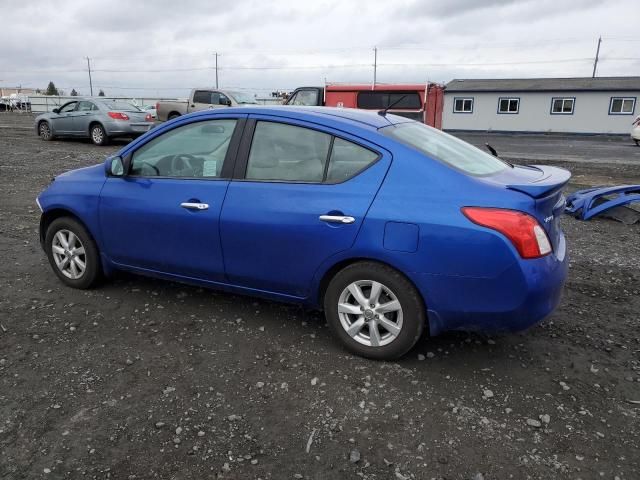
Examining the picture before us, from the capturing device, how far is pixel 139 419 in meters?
2.91

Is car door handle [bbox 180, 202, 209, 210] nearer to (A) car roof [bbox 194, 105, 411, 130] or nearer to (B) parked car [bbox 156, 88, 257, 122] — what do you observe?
(A) car roof [bbox 194, 105, 411, 130]

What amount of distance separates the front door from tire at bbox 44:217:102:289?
25 cm

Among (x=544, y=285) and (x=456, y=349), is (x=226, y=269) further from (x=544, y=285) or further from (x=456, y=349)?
(x=544, y=285)

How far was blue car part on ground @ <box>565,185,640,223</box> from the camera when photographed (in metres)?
7.57

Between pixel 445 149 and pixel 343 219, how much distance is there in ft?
3.20

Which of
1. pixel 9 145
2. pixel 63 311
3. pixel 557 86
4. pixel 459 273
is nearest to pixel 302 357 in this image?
pixel 459 273

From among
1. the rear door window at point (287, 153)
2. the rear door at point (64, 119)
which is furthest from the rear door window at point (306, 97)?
the rear door window at point (287, 153)

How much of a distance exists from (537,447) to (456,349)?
106cm

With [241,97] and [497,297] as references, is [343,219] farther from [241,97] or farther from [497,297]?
[241,97]

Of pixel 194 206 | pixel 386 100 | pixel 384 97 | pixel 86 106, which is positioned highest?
pixel 384 97

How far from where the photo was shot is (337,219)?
332cm

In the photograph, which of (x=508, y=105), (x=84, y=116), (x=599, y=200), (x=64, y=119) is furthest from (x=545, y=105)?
(x=599, y=200)

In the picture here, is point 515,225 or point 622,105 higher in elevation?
point 622,105

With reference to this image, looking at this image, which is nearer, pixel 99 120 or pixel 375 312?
pixel 375 312
